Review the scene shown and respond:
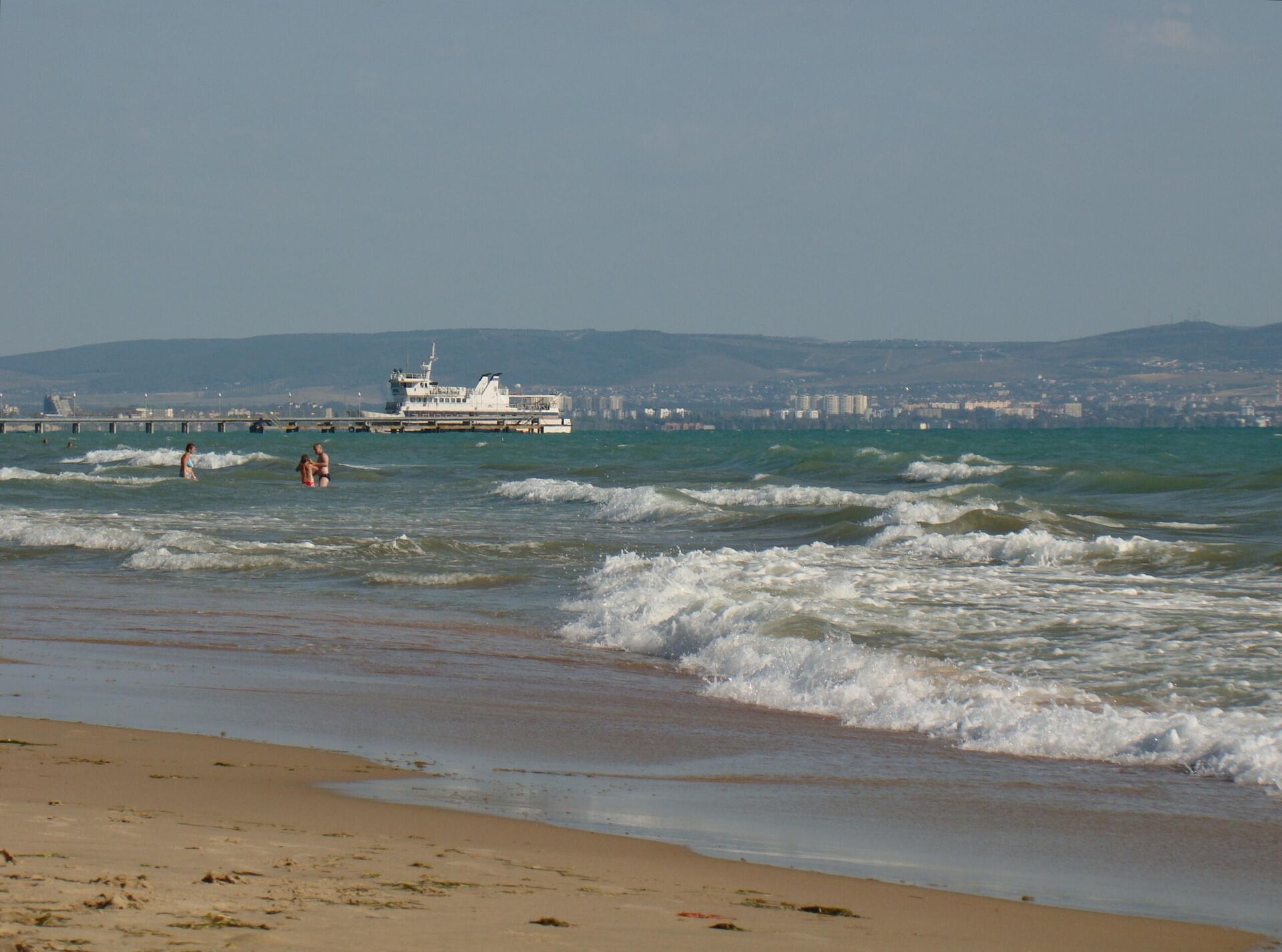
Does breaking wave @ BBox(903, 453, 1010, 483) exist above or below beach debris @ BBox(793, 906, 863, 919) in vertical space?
above

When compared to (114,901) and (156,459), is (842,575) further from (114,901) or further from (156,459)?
(156,459)

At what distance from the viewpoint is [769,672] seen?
9.66 metres

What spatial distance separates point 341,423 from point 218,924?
112 meters

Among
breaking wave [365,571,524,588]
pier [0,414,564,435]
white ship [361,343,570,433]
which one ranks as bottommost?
breaking wave [365,571,524,588]

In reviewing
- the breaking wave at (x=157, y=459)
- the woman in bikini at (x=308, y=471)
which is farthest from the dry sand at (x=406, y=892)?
the breaking wave at (x=157, y=459)

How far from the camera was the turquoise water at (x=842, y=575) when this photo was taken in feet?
27.6

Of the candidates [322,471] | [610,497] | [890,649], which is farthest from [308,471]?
[890,649]

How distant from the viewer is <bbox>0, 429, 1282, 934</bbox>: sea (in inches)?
229

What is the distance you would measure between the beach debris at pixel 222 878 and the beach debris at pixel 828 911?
173 centimetres

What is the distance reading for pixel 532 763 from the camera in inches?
275

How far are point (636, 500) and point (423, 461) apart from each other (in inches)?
1157

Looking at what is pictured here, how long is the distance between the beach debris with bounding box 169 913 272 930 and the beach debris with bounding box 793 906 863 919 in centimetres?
166

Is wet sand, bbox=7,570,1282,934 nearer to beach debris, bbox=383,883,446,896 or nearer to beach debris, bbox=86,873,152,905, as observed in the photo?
beach debris, bbox=383,883,446,896

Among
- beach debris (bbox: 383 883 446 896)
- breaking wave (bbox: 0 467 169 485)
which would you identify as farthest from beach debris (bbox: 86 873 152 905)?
breaking wave (bbox: 0 467 169 485)
